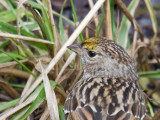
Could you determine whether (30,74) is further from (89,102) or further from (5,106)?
(89,102)

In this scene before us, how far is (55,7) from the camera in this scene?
6.69 meters

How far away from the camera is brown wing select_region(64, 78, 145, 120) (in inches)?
145

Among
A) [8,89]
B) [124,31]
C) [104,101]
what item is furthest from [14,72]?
[124,31]

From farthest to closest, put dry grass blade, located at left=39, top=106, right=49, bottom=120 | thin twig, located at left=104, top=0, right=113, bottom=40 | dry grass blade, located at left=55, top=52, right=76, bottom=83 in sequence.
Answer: thin twig, located at left=104, top=0, right=113, bottom=40 < dry grass blade, located at left=55, top=52, right=76, bottom=83 < dry grass blade, located at left=39, top=106, right=49, bottom=120

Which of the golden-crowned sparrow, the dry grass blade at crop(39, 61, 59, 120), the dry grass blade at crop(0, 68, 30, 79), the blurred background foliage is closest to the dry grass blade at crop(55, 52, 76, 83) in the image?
the blurred background foliage

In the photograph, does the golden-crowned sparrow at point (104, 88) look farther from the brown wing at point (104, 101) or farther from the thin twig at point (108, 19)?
the thin twig at point (108, 19)

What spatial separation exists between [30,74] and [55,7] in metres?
2.23

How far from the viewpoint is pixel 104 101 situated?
377cm

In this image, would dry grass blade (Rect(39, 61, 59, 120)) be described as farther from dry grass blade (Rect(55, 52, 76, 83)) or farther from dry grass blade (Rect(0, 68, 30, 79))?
dry grass blade (Rect(0, 68, 30, 79))

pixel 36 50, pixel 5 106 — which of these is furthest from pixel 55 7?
Answer: pixel 5 106

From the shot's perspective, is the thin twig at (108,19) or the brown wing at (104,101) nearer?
the brown wing at (104,101)

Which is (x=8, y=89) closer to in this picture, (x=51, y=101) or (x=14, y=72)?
(x=14, y=72)

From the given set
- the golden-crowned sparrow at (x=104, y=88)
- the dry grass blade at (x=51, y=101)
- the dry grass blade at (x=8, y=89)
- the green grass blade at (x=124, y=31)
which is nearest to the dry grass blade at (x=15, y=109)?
the dry grass blade at (x=51, y=101)

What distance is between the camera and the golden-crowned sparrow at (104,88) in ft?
12.2
